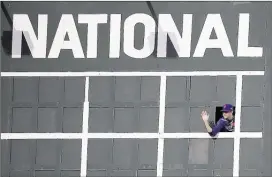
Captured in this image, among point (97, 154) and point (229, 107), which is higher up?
point (229, 107)

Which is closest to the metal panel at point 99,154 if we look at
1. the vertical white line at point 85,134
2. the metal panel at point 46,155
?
the vertical white line at point 85,134

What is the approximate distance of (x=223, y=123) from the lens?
7.10m

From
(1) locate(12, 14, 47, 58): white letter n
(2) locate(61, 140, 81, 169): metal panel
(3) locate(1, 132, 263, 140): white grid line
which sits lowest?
(2) locate(61, 140, 81, 169): metal panel

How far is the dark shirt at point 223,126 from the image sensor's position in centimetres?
708

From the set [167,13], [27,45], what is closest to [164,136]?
[167,13]

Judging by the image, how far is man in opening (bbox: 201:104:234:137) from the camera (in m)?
7.07

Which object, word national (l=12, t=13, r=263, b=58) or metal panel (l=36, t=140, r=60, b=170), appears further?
metal panel (l=36, t=140, r=60, b=170)

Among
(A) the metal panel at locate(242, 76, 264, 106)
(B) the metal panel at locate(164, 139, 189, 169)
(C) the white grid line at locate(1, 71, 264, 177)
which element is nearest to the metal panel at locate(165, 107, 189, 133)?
(C) the white grid line at locate(1, 71, 264, 177)

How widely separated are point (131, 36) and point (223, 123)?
5.76ft

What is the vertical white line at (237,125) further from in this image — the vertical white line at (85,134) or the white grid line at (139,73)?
the vertical white line at (85,134)

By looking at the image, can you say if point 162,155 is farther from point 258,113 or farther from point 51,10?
point 51,10

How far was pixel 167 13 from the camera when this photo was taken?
703 cm

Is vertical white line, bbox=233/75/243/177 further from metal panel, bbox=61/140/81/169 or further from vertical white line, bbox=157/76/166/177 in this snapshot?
metal panel, bbox=61/140/81/169

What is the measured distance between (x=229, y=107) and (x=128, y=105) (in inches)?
55.1
